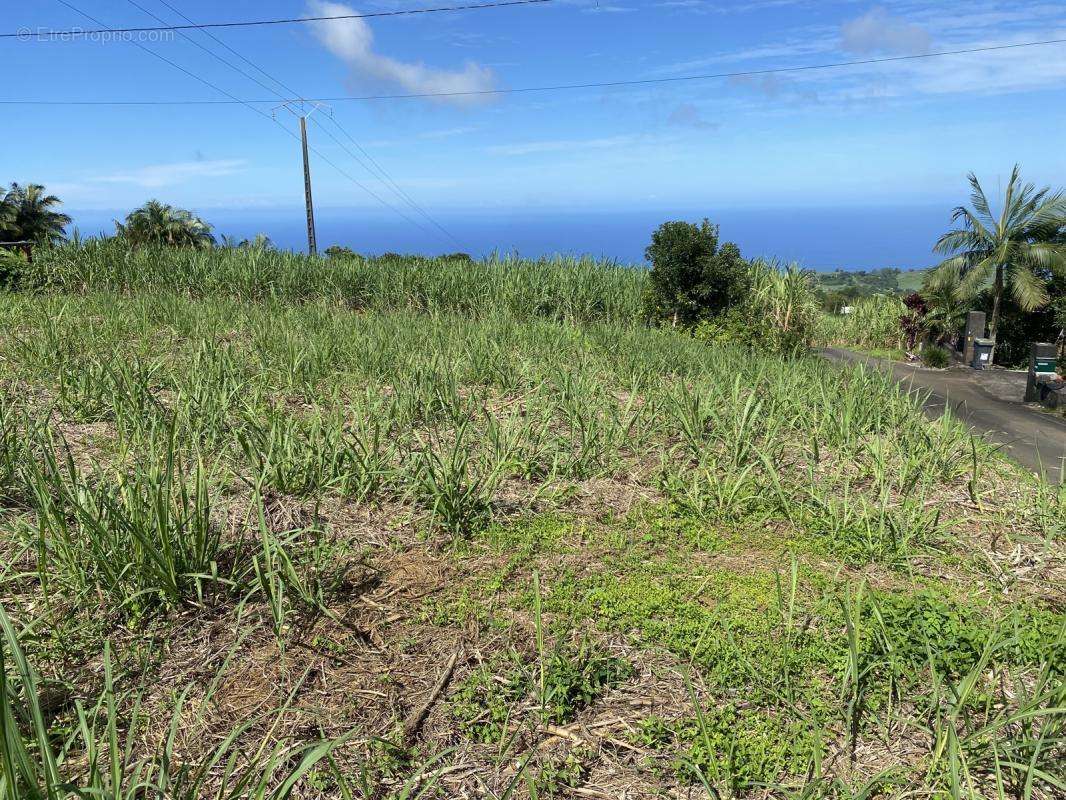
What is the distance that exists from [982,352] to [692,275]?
9.86 metres

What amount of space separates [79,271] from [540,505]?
1141 centimetres

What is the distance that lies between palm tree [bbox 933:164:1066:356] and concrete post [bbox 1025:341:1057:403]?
7287mm

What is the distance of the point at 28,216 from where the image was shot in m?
32.5

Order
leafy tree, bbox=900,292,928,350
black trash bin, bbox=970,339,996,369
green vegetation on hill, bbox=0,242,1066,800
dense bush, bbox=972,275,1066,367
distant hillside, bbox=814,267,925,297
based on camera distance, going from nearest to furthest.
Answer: green vegetation on hill, bbox=0,242,1066,800 → black trash bin, bbox=970,339,996,369 → dense bush, bbox=972,275,1066,367 → leafy tree, bbox=900,292,928,350 → distant hillside, bbox=814,267,925,297

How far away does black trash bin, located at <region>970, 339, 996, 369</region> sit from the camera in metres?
17.0

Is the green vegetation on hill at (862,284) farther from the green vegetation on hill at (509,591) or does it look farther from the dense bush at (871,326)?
the green vegetation on hill at (509,591)

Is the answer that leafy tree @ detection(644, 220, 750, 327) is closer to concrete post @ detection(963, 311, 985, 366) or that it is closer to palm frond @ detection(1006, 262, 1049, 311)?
concrete post @ detection(963, 311, 985, 366)

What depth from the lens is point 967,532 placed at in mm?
4000

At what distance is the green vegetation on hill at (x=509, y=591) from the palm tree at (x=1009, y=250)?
16.3 meters

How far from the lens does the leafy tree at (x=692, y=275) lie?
12.1 meters

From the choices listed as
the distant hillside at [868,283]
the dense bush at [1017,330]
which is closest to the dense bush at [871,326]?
the distant hillside at [868,283]

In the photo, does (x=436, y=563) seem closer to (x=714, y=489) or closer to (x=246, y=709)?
(x=246, y=709)

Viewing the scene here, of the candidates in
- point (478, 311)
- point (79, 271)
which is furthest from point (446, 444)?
point (79, 271)

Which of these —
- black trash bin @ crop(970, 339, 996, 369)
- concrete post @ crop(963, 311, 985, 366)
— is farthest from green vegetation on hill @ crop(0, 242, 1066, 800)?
concrete post @ crop(963, 311, 985, 366)
